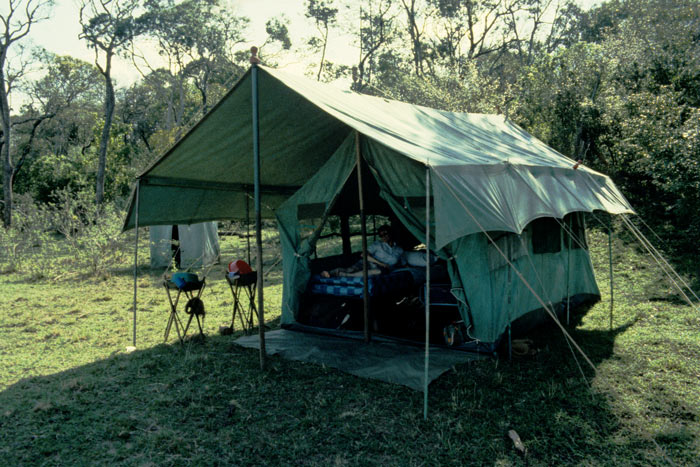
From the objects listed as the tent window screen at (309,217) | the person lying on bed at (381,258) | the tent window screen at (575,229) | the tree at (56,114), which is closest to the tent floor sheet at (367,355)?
the person lying on bed at (381,258)

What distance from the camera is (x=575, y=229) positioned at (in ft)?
21.3

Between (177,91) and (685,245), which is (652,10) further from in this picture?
(177,91)

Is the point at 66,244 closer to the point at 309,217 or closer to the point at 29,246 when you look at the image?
the point at 29,246

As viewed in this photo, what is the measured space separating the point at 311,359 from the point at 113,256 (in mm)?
7144

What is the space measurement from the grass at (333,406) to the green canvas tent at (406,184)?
81 centimetres

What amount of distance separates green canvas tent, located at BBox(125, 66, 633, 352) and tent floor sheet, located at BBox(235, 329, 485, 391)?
0.34 m

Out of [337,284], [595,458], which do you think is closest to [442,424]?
[595,458]

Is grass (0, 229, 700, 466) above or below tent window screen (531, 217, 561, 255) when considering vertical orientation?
below

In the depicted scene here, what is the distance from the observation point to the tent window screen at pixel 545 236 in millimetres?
5371

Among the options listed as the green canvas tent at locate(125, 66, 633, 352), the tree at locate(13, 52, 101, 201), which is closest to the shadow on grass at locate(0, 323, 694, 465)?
the green canvas tent at locate(125, 66, 633, 352)

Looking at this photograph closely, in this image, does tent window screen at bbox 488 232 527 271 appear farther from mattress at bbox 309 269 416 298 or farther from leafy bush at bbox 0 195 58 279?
leafy bush at bbox 0 195 58 279

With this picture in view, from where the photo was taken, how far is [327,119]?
5336 millimetres

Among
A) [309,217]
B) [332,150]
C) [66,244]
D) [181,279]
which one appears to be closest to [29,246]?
[66,244]

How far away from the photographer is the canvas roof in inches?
153
